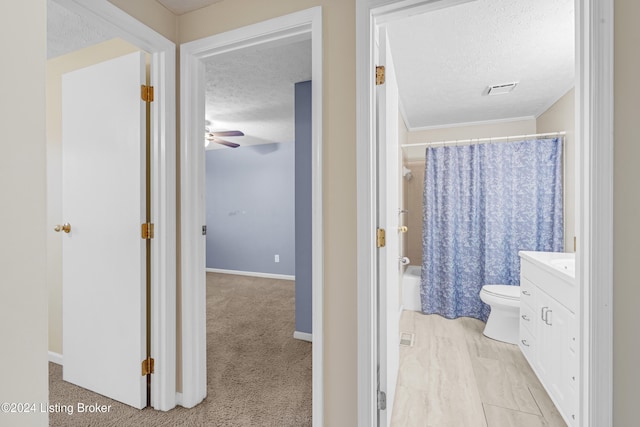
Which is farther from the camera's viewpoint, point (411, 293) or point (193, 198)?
point (411, 293)

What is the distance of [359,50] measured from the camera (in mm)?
1308

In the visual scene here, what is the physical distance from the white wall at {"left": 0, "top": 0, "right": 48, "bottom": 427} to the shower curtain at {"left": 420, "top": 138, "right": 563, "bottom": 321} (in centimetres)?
344

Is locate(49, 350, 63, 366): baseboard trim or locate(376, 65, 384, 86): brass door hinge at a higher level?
locate(376, 65, 384, 86): brass door hinge

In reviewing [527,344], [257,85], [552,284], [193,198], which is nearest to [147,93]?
[193,198]

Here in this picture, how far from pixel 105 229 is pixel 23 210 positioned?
5.15ft

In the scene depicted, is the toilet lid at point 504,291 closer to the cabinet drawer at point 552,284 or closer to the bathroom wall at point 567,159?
the cabinet drawer at point 552,284

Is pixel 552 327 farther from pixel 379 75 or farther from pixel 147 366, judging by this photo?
pixel 147 366

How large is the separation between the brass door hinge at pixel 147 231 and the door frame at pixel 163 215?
1.3 inches

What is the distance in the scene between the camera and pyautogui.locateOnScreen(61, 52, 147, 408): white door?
1.71 meters

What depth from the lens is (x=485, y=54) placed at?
2.20 m

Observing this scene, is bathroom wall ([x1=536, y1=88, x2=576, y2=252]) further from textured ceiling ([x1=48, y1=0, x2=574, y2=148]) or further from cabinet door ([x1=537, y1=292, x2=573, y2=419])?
cabinet door ([x1=537, y1=292, x2=573, y2=419])

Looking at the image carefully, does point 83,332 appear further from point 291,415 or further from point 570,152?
point 570,152

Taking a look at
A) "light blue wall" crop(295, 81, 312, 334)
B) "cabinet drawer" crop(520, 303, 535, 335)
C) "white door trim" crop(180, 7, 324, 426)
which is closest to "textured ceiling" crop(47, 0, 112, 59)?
"white door trim" crop(180, 7, 324, 426)

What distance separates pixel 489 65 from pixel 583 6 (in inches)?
56.7
